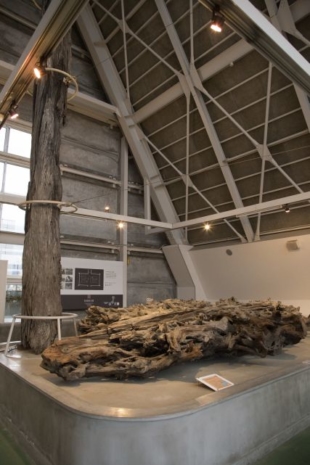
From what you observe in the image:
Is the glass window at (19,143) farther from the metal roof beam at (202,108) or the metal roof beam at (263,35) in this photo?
the metal roof beam at (263,35)

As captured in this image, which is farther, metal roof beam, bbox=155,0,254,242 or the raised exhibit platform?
metal roof beam, bbox=155,0,254,242

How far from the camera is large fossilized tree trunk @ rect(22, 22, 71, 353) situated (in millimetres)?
4000

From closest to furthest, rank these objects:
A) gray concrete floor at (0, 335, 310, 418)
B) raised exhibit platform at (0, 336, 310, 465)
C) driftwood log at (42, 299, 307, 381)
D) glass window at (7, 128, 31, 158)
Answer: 1. raised exhibit platform at (0, 336, 310, 465)
2. gray concrete floor at (0, 335, 310, 418)
3. driftwood log at (42, 299, 307, 381)
4. glass window at (7, 128, 31, 158)

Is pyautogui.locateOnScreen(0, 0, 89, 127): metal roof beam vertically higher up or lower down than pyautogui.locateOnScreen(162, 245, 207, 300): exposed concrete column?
higher up

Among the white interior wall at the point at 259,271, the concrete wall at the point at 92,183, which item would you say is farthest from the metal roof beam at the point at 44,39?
the white interior wall at the point at 259,271

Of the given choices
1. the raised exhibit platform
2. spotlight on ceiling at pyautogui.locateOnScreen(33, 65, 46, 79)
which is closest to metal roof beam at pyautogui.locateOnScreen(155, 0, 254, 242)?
spotlight on ceiling at pyautogui.locateOnScreen(33, 65, 46, 79)

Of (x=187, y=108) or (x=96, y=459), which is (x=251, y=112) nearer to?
(x=187, y=108)

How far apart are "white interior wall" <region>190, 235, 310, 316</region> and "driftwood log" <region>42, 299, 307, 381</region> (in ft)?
13.7

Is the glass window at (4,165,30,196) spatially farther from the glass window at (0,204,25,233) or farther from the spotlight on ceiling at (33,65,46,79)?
the spotlight on ceiling at (33,65,46,79)

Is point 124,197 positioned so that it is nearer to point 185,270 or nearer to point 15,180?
point 185,270

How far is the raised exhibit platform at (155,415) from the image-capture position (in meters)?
1.92

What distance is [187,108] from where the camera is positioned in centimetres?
859

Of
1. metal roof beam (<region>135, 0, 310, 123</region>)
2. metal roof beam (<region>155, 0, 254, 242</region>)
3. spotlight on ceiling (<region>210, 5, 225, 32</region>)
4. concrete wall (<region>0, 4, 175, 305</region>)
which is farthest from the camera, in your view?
concrete wall (<region>0, 4, 175, 305</region>)

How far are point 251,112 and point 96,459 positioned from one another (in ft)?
26.6
